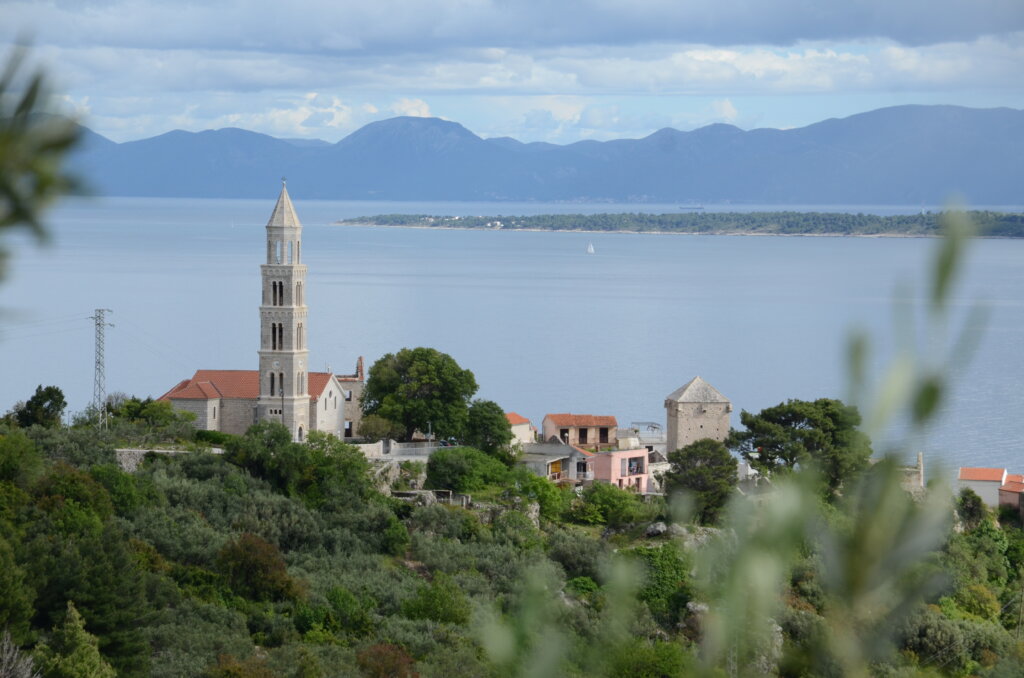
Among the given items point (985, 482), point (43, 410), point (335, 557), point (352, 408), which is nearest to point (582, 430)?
point (352, 408)

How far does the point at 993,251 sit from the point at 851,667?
157180 mm

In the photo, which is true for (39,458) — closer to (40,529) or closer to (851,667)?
(40,529)

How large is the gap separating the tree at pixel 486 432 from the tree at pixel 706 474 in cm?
374

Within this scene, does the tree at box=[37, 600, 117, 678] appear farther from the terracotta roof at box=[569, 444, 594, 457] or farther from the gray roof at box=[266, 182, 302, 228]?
the terracotta roof at box=[569, 444, 594, 457]

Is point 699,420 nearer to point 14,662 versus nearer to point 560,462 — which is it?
point 560,462

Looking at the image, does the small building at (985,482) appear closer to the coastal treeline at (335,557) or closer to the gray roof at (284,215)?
the coastal treeline at (335,557)

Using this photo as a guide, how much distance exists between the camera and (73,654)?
54.6ft

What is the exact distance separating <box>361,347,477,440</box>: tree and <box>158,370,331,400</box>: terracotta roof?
1.36 meters

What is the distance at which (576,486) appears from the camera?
30641 mm

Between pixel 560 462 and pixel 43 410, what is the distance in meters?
11.1

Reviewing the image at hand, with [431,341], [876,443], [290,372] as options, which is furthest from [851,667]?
[431,341]

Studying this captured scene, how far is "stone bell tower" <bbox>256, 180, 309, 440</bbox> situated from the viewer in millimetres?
29844

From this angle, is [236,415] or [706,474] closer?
[706,474]

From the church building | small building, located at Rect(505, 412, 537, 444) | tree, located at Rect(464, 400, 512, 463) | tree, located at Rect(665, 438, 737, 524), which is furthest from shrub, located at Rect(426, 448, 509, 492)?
tree, located at Rect(665, 438, 737, 524)
